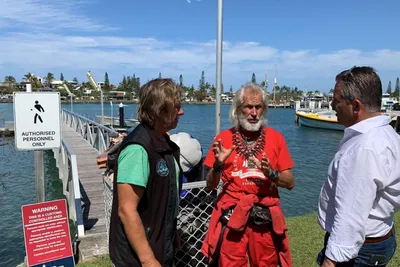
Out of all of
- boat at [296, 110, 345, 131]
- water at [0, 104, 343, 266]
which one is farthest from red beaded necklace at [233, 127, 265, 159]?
boat at [296, 110, 345, 131]

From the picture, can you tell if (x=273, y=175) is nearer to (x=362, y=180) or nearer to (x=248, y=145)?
(x=248, y=145)

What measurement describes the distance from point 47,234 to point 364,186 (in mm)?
2914

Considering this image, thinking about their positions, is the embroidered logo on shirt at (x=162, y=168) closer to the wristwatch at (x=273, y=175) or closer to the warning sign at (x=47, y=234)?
the wristwatch at (x=273, y=175)

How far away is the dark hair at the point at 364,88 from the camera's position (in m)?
1.85

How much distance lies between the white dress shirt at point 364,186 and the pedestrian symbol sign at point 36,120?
2653 mm

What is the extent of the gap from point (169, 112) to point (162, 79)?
7.7 inches

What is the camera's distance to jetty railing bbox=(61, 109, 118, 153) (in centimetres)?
1023

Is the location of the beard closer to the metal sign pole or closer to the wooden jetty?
the metal sign pole

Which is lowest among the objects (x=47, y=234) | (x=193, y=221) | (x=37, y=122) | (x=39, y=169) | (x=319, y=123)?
(x=319, y=123)

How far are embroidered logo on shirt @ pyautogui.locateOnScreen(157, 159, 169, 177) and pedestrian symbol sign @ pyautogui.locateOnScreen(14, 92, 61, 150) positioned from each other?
1.97 meters

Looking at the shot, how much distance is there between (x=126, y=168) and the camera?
1693 millimetres

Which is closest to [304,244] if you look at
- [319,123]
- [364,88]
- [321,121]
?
[364,88]

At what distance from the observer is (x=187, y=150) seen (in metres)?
2.96

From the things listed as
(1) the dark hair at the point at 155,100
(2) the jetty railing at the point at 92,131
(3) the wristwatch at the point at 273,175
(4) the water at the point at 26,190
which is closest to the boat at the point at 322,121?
(4) the water at the point at 26,190
